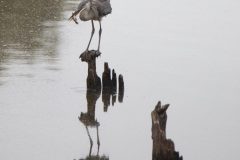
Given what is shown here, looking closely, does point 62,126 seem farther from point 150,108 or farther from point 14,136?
point 150,108

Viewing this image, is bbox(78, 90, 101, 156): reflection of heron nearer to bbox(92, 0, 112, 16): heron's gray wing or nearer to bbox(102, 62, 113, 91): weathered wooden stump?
bbox(102, 62, 113, 91): weathered wooden stump

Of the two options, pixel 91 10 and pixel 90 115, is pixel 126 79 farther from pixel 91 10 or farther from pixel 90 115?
pixel 90 115

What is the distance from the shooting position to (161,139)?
472 inches

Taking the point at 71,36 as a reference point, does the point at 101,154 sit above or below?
below

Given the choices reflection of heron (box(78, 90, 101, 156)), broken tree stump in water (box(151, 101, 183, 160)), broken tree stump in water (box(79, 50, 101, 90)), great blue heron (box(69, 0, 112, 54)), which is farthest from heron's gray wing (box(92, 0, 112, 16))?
broken tree stump in water (box(151, 101, 183, 160))

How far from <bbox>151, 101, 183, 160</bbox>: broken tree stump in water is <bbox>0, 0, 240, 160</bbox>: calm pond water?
1284 millimetres

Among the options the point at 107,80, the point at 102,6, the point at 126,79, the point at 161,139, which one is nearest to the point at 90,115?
the point at 107,80

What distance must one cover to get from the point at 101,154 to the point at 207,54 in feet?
31.6

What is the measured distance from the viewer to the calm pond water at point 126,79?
1412cm

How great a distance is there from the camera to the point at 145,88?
1831 centimetres

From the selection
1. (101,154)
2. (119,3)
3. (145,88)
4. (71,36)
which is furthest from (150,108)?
(119,3)

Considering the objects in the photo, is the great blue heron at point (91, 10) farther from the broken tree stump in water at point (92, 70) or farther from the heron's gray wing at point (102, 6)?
the broken tree stump in water at point (92, 70)

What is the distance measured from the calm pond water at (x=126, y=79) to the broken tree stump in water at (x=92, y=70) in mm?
358

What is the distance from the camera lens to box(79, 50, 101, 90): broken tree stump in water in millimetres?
16266
